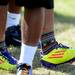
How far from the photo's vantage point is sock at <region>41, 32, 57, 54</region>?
337cm

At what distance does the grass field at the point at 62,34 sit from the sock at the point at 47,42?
0.57 feet

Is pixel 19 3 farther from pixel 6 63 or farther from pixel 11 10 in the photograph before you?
pixel 11 10

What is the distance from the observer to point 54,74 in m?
3.28

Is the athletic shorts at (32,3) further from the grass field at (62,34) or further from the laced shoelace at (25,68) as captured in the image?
the grass field at (62,34)

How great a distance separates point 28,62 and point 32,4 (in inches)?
18.4

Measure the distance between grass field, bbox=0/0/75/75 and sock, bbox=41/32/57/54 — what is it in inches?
6.8

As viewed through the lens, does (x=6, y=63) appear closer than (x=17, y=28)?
Yes

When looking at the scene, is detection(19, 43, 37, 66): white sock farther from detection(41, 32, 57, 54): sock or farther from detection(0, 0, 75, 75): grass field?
detection(41, 32, 57, 54): sock

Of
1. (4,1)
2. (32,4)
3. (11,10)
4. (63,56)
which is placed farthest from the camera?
(11,10)

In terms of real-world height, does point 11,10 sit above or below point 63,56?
above

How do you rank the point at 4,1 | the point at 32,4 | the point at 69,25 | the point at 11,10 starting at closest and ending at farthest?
the point at 32,4 → the point at 4,1 → the point at 11,10 → the point at 69,25

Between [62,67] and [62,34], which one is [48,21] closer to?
[62,67]

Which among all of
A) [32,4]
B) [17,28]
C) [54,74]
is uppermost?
[32,4]

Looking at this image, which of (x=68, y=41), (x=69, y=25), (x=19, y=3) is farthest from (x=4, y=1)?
(x=69, y=25)
